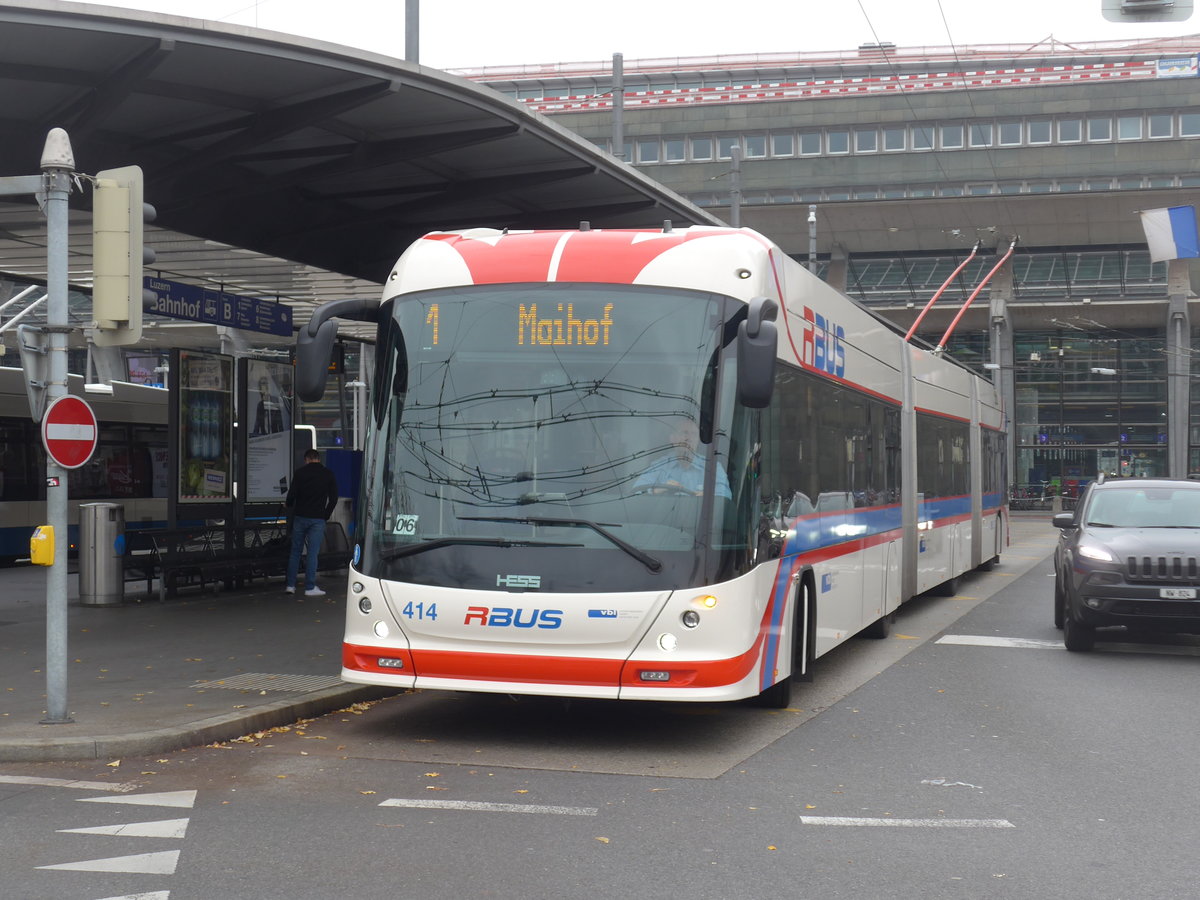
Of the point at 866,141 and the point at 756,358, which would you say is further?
the point at 866,141

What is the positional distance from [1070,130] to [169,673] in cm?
4587

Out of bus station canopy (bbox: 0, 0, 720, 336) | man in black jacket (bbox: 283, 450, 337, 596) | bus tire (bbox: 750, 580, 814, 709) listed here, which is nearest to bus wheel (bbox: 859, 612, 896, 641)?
bus tire (bbox: 750, 580, 814, 709)

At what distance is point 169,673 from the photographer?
10.7 metres

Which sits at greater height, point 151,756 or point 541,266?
point 541,266

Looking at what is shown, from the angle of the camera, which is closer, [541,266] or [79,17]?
[541,266]

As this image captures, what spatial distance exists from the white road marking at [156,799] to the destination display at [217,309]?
30.0 feet

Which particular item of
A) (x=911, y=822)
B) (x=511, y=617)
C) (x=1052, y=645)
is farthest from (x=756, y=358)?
(x=1052, y=645)

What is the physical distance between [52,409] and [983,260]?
5002cm

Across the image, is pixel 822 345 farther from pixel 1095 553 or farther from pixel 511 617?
pixel 511 617

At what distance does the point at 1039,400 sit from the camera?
5709cm

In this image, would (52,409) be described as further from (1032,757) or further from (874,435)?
(874,435)

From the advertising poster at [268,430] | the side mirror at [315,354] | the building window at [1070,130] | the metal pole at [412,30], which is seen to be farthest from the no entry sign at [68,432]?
the building window at [1070,130]

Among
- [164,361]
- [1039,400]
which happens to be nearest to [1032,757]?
[164,361]

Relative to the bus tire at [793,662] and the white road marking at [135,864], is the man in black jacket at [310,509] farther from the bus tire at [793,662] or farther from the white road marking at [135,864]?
the white road marking at [135,864]
